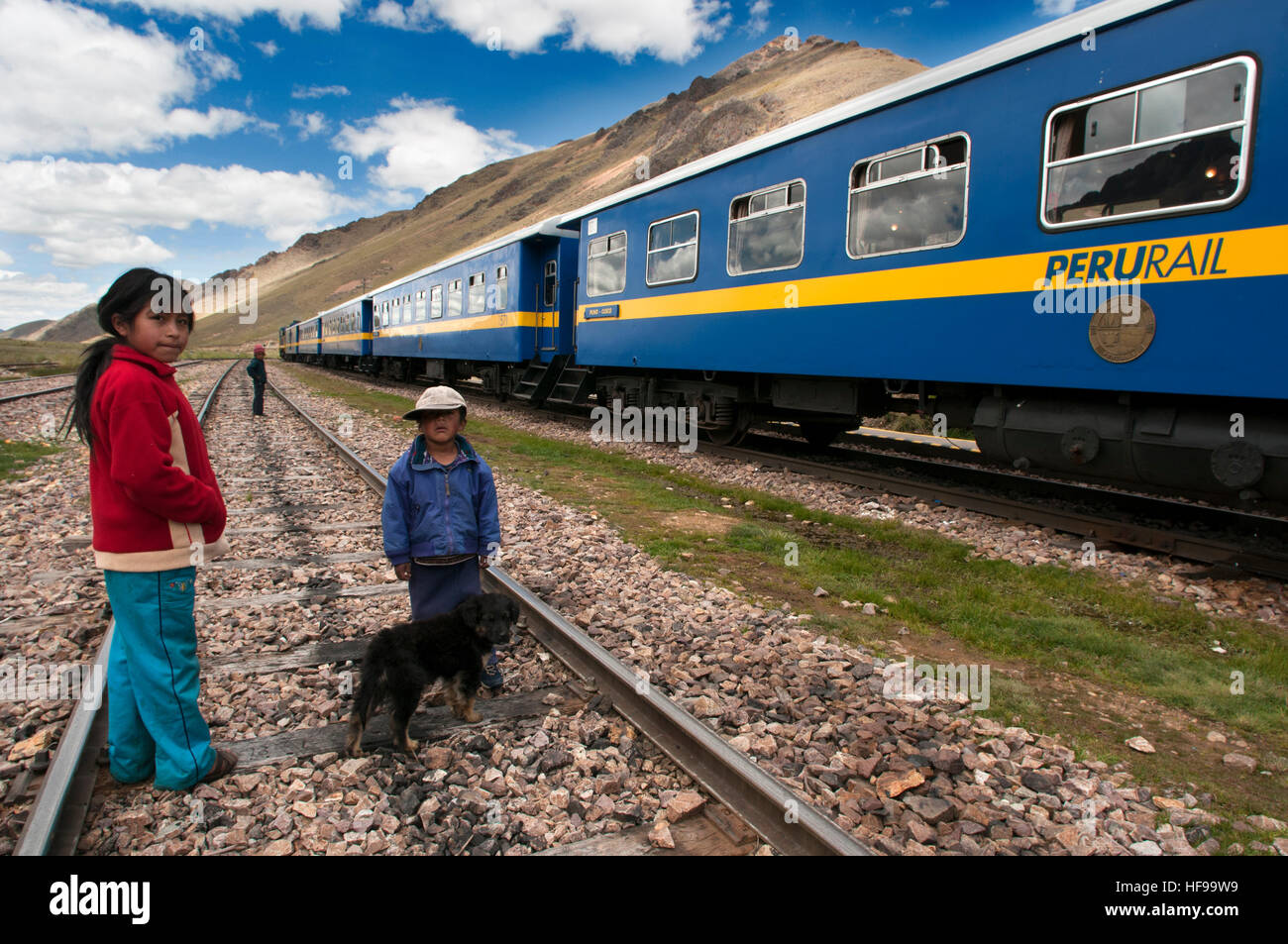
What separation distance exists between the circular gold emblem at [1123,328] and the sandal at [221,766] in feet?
19.8

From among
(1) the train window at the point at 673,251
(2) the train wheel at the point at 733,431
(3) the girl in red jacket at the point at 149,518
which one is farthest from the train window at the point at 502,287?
(3) the girl in red jacket at the point at 149,518

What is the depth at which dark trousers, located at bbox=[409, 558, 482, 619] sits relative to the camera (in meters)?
3.54

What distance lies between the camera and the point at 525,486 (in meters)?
8.32

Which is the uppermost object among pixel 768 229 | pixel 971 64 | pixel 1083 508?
pixel 971 64

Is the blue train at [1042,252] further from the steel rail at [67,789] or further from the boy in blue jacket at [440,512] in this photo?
the steel rail at [67,789]

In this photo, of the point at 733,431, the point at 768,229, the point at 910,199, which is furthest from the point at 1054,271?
the point at 733,431

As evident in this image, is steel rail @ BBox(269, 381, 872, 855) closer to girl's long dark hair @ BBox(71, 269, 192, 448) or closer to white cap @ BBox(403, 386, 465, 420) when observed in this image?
white cap @ BBox(403, 386, 465, 420)

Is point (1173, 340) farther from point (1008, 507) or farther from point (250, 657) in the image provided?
point (250, 657)

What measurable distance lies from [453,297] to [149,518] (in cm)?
1898

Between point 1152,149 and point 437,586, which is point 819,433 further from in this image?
point 437,586

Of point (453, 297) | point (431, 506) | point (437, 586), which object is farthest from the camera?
point (453, 297)

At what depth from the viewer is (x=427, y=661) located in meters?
2.96
